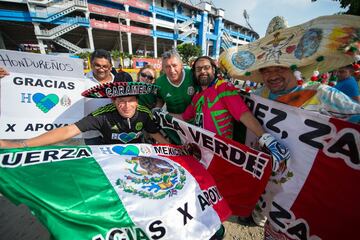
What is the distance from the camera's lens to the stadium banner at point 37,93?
2613 millimetres

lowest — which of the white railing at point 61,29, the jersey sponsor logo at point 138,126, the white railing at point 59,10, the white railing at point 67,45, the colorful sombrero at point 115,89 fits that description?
the jersey sponsor logo at point 138,126

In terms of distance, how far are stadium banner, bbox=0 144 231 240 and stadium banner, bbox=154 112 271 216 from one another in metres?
0.17

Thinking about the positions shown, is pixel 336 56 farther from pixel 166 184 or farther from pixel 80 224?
pixel 80 224

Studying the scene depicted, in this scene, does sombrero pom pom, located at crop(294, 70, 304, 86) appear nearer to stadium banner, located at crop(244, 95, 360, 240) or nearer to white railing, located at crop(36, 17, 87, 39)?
stadium banner, located at crop(244, 95, 360, 240)

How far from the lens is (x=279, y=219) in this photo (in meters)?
1.73

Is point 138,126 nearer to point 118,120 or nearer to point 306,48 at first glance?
point 118,120

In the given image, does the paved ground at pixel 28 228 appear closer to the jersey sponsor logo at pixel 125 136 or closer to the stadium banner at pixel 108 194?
the stadium banner at pixel 108 194

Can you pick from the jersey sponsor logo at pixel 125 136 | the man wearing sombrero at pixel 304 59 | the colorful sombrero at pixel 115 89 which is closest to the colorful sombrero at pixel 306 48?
the man wearing sombrero at pixel 304 59

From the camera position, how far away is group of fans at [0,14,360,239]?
5.28ft

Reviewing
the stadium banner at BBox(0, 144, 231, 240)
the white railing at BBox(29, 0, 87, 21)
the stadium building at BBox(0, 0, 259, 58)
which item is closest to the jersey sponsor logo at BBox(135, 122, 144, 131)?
the stadium banner at BBox(0, 144, 231, 240)

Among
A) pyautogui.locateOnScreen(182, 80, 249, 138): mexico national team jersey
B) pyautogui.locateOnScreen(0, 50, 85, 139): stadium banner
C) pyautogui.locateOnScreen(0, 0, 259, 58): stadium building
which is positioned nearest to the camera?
pyautogui.locateOnScreen(182, 80, 249, 138): mexico national team jersey

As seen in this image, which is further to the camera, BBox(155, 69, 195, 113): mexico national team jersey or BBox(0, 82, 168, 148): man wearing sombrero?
BBox(155, 69, 195, 113): mexico national team jersey

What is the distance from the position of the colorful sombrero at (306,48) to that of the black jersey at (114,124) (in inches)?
49.0

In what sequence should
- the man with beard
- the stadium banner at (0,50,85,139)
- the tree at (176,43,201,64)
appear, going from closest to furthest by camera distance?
the man with beard, the stadium banner at (0,50,85,139), the tree at (176,43,201,64)
